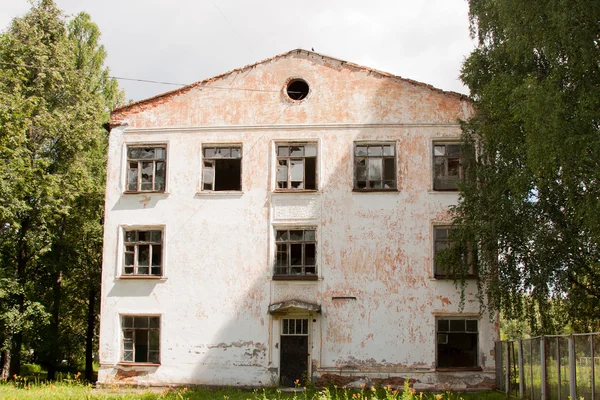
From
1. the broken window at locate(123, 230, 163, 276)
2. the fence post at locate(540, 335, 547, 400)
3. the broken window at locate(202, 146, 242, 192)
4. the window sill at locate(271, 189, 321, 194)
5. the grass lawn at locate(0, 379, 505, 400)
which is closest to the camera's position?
the fence post at locate(540, 335, 547, 400)

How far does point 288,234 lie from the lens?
22.0 metres

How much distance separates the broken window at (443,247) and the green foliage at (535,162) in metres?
0.59

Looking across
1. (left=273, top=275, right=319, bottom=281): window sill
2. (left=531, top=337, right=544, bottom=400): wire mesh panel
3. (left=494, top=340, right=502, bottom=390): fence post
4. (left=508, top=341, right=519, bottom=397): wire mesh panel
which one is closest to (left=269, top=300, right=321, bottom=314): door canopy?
(left=273, top=275, right=319, bottom=281): window sill

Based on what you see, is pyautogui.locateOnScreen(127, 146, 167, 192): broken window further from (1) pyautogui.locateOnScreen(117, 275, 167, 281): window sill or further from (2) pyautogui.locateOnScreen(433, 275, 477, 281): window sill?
(2) pyautogui.locateOnScreen(433, 275, 477, 281): window sill

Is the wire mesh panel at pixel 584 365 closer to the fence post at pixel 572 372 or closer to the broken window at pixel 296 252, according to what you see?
the fence post at pixel 572 372

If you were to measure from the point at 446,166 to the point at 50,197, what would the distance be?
47.1ft

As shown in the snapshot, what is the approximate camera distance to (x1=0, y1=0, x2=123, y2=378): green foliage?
84.6 feet

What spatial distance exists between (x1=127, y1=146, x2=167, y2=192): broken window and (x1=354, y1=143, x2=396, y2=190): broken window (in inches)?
250

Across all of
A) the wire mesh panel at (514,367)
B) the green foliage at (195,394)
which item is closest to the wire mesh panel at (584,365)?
the green foliage at (195,394)

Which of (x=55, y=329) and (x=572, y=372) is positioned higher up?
(x=572, y=372)

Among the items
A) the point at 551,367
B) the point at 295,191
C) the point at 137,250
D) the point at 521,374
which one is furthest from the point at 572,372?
the point at 137,250

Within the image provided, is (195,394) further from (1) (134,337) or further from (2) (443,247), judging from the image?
A: (2) (443,247)

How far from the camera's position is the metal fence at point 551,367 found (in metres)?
12.7

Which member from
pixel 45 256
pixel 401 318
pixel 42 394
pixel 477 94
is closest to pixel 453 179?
pixel 477 94
